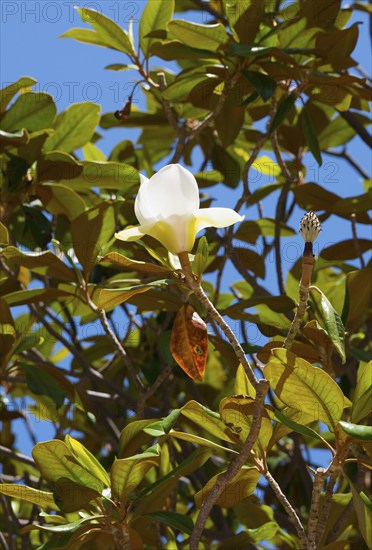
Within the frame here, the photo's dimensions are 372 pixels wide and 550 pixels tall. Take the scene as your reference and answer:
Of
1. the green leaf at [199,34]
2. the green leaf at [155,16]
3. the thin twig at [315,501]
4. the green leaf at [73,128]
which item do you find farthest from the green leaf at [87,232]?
the thin twig at [315,501]

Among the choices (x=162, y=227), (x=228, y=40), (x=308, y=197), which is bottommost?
(x=162, y=227)

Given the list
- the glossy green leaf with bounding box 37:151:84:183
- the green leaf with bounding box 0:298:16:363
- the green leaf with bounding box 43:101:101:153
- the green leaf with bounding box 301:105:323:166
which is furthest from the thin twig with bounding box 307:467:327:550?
the green leaf with bounding box 43:101:101:153

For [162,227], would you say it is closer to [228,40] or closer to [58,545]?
[58,545]

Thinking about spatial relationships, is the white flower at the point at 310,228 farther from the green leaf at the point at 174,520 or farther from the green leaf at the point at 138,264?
the green leaf at the point at 174,520

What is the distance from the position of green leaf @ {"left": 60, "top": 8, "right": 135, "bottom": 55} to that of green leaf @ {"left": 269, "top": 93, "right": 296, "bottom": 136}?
49cm

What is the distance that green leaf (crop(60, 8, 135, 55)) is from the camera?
7.65ft

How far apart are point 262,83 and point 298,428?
1029 mm

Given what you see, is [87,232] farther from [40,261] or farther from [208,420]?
[208,420]

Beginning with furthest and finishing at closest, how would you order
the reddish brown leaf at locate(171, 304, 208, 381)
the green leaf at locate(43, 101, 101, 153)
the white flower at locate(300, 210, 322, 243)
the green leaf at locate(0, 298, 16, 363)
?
the green leaf at locate(43, 101, 101, 153) → the green leaf at locate(0, 298, 16, 363) → the reddish brown leaf at locate(171, 304, 208, 381) → the white flower at locate(300, 210, 322, 243)

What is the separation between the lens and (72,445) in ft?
5.33

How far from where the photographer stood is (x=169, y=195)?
1.34 m

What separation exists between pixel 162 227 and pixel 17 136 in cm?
99

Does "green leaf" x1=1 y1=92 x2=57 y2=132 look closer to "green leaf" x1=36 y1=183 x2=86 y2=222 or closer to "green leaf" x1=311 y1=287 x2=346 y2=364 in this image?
"green leaf" x1=36 y1=183 x2=86 y2=222

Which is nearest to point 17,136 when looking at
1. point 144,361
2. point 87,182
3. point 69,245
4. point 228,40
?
point 87,182
